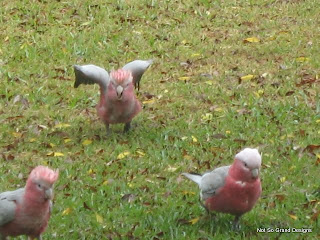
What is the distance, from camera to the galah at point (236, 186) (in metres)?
5.83

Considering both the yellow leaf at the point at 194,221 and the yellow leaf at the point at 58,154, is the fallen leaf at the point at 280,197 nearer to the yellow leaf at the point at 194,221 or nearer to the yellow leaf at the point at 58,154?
the yellow leaf at the point at 194,221

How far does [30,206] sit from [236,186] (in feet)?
4.78

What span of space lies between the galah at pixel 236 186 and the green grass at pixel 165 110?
254 mm

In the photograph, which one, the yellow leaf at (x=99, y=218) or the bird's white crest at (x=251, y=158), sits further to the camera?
the yellow leaf at (x=99, y=218)

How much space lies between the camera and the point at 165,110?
9.06 m

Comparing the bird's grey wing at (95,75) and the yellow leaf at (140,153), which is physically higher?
the bird's grey wing at (95,75)

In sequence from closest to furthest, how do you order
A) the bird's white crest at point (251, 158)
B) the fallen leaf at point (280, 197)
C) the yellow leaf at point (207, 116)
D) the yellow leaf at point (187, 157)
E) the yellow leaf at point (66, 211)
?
1. the bird's white crest at point (251, 158)
2. the yellow leaf at point (66, 211)
3. the fallen leaf at point (280, 197)
4. the yellow leaf at point (187, 157)
5. the yellow leaf at point (207, 116)

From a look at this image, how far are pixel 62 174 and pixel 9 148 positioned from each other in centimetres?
93

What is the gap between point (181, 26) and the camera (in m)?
11.9

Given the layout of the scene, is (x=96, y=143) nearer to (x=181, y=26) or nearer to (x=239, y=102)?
(x=239, y=102)

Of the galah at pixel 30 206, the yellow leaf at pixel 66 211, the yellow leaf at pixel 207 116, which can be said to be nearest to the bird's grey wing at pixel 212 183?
the yellow leaf at pixel 66 211

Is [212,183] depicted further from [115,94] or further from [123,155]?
[115,94]

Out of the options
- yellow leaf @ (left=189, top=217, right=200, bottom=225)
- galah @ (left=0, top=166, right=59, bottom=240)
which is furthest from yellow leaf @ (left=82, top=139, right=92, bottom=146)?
galah @ (left=0, top=166, right=59, bottom=240)

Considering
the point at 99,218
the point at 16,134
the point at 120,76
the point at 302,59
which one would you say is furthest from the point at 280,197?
the point at 302,59
